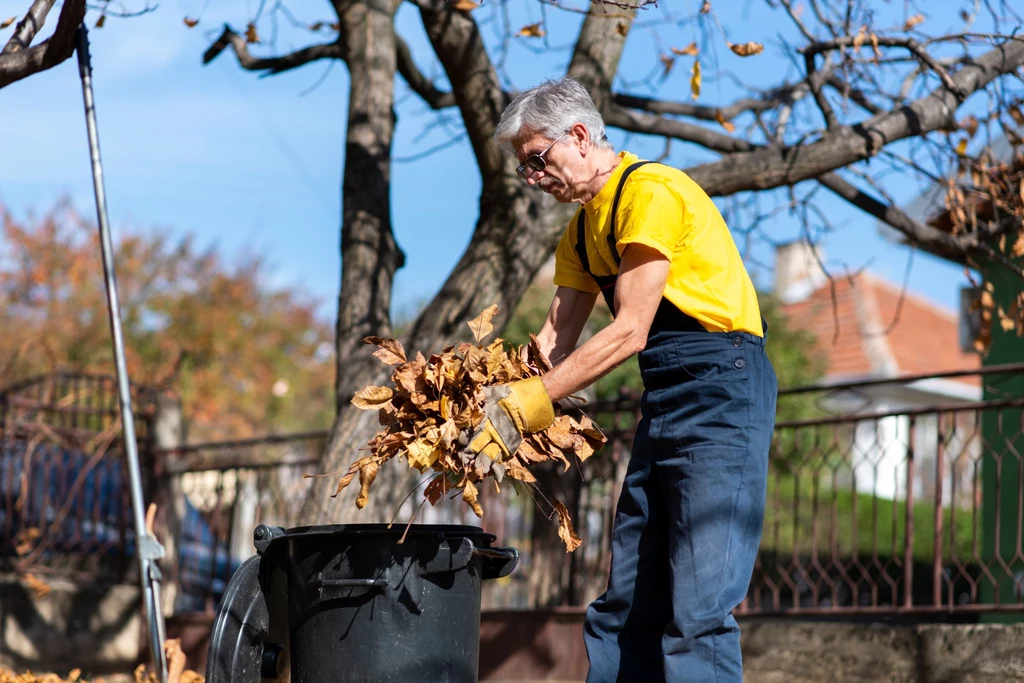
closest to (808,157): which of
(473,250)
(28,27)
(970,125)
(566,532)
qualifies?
(970,125)

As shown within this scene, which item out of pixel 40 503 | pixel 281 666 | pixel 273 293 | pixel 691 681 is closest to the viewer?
pixel 691 681

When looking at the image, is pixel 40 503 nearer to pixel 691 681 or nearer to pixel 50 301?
pixel 691 681

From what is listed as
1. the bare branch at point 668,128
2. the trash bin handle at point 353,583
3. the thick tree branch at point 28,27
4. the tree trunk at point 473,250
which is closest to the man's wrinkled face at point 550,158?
the trash bin handle at point 353,583

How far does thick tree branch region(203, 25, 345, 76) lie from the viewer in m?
6.36

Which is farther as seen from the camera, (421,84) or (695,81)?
(421,84)

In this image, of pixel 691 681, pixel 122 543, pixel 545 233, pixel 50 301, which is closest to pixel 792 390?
pixel 545 233

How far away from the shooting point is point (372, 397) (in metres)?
2.80

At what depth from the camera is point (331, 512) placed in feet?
15.7

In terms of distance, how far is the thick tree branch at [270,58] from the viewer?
6.36m

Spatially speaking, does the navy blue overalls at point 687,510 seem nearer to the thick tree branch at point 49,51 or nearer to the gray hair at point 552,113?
the gray hair at point 552,113

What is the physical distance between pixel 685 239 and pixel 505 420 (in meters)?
0.68

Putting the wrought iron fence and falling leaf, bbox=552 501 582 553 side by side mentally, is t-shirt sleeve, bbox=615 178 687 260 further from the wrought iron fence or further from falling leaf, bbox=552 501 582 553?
the wrought iron fence

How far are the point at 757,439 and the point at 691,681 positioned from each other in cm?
64

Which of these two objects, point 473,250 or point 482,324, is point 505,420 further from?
point 473,250
